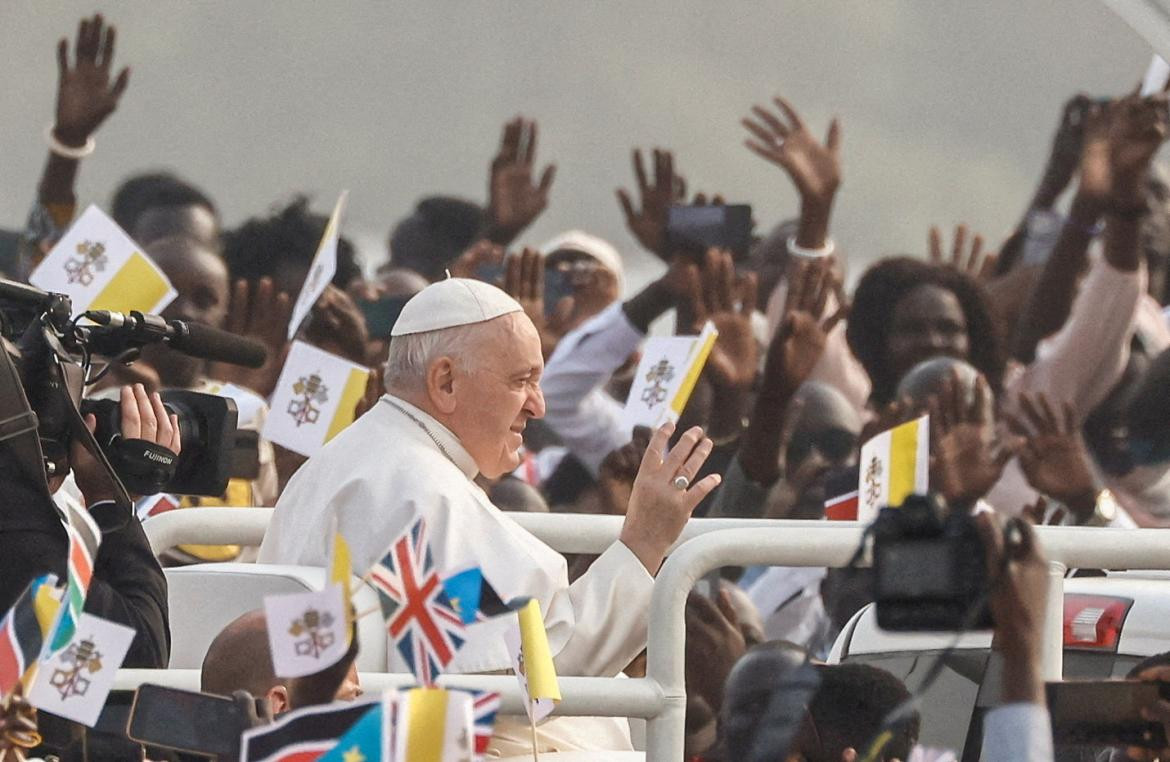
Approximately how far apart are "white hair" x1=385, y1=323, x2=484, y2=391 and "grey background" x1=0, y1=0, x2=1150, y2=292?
19.7 ft

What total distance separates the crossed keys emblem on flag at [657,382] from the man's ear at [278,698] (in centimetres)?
326

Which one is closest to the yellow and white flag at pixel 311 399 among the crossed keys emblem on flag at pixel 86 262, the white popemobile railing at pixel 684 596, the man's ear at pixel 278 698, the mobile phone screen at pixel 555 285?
the crossed keys emblem on flag at pixel 86 262

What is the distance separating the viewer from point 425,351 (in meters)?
Result: 4.54

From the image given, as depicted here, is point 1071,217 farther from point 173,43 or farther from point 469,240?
point 173,43

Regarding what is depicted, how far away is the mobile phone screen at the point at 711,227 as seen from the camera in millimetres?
7848

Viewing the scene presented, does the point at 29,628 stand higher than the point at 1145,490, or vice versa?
the point at 1145,490

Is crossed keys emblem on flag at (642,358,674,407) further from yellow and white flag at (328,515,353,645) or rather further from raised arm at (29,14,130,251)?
yellow and white flag at (328,515,353,645)

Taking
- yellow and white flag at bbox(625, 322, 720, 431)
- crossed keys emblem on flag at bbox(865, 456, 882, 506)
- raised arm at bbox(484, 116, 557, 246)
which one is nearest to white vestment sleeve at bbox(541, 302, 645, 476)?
yellow and white flag at bbox(625, 322, 720, 431)

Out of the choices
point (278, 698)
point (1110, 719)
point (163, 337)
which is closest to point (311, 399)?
point (163, 337)

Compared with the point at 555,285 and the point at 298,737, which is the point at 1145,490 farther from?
the point at 298,737

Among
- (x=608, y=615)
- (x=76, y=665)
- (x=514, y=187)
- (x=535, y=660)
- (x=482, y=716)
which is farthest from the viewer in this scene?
(x=514, y=187)

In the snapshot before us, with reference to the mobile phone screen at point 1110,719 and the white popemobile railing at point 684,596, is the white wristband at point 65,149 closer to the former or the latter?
the white popemobile railing at point 684,596

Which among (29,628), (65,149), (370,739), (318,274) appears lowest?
(370,739)

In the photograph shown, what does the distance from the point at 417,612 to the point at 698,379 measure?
15.2ft
